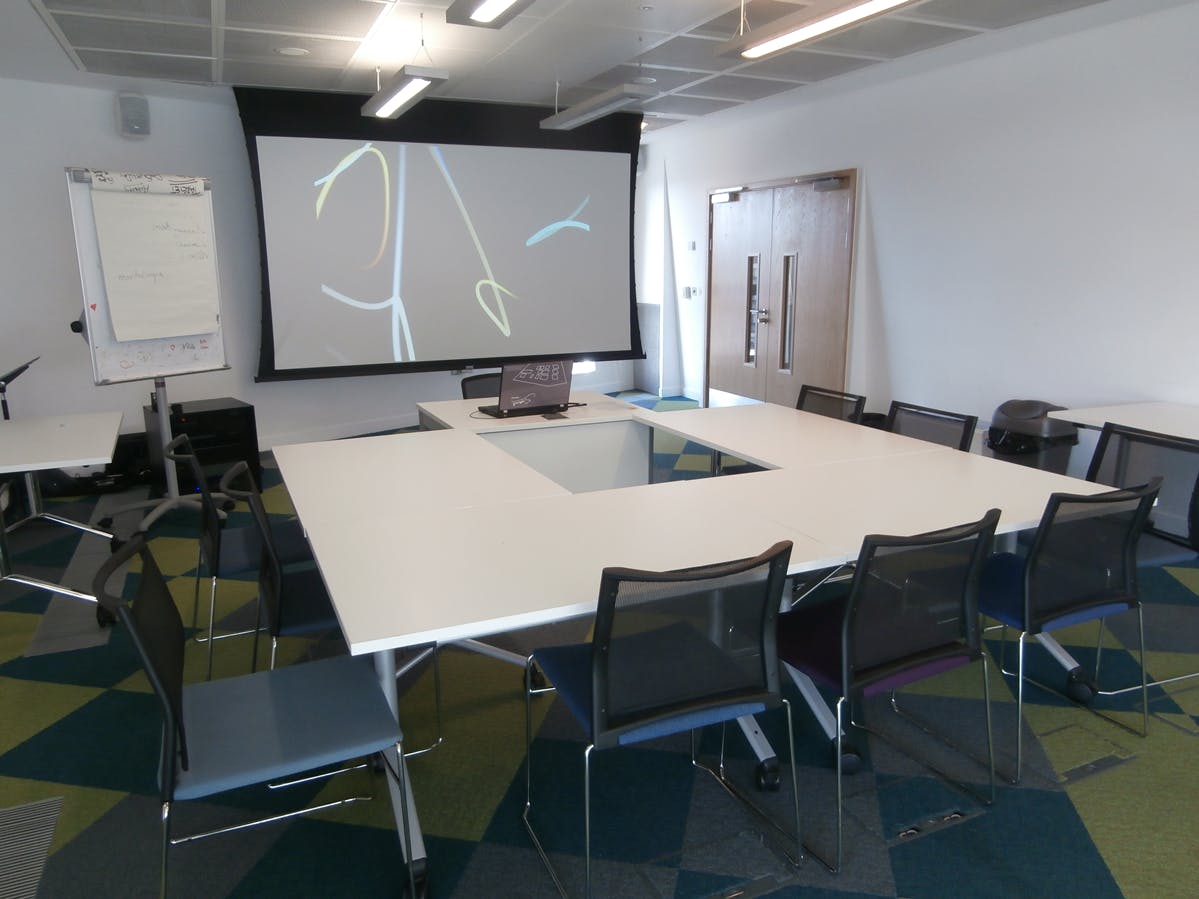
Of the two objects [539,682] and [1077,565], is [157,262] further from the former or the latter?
[1077,565]

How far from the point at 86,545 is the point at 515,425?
107 inches

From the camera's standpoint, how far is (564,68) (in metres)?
5.45

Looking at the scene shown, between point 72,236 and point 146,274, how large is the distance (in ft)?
5.29

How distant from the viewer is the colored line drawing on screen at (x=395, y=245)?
253 inches

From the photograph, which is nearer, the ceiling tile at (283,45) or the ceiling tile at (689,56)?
the ceiling tile at (283,45)

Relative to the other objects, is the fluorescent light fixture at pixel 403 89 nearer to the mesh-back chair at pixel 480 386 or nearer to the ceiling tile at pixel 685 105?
the mesh-back chair at pixel 480 386

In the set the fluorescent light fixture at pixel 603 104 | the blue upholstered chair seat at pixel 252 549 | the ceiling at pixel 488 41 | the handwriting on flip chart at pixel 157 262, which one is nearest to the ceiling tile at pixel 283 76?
the ceiling at pixel 488 41

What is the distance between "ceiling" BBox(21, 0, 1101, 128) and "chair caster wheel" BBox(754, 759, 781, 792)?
2.99 meters

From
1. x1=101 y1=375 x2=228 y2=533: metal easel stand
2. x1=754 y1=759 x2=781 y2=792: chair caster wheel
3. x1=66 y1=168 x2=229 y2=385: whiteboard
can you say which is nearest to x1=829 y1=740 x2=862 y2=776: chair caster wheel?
x1=754 y1=759 x2=781 y2=792: chair caster wheel

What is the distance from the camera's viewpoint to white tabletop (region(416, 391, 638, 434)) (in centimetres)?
418

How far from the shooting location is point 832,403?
4.43 metres

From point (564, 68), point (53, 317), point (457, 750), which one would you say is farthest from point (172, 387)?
point (457, 750)

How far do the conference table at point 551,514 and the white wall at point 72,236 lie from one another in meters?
3.52

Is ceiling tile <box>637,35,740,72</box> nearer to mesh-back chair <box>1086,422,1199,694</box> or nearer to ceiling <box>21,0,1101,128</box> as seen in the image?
ceiling <box>21,0,1101,128</box>
